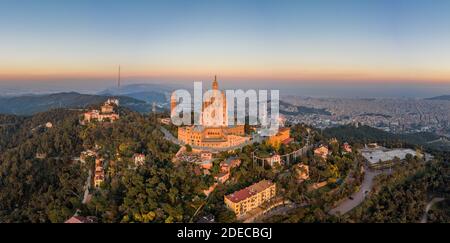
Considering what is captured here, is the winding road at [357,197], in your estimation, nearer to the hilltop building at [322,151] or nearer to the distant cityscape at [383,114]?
the hilltop building at [322,151]

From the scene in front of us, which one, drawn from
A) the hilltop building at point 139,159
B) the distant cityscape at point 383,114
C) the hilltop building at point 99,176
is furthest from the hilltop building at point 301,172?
the distant cityscape at point 383,114

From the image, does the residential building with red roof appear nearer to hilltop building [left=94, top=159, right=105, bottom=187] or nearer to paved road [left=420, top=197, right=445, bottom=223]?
paved road [left=420, top=197, right=445, bottom=223]

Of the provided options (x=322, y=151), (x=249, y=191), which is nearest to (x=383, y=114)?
(x=322, y=151)

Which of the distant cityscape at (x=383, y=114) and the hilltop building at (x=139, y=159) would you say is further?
the distant cityscape at (x=383, y=114)

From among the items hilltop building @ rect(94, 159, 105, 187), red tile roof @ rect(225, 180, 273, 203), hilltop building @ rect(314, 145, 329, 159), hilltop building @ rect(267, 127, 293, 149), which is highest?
hilltop building @ rect(267, 127, 293, 149)

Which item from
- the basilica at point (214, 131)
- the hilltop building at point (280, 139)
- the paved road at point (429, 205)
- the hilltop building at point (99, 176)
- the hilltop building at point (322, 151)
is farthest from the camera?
the hilltop building at point (322, 151)

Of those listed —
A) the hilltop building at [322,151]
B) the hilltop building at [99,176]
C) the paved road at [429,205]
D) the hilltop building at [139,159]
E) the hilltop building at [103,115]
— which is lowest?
the paved road at [429,205]

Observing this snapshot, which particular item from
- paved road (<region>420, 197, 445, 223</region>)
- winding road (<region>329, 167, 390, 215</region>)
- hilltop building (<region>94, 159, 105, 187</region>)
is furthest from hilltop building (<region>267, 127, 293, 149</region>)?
hilltop building (<region>94, 159, 105, 187</region>)
